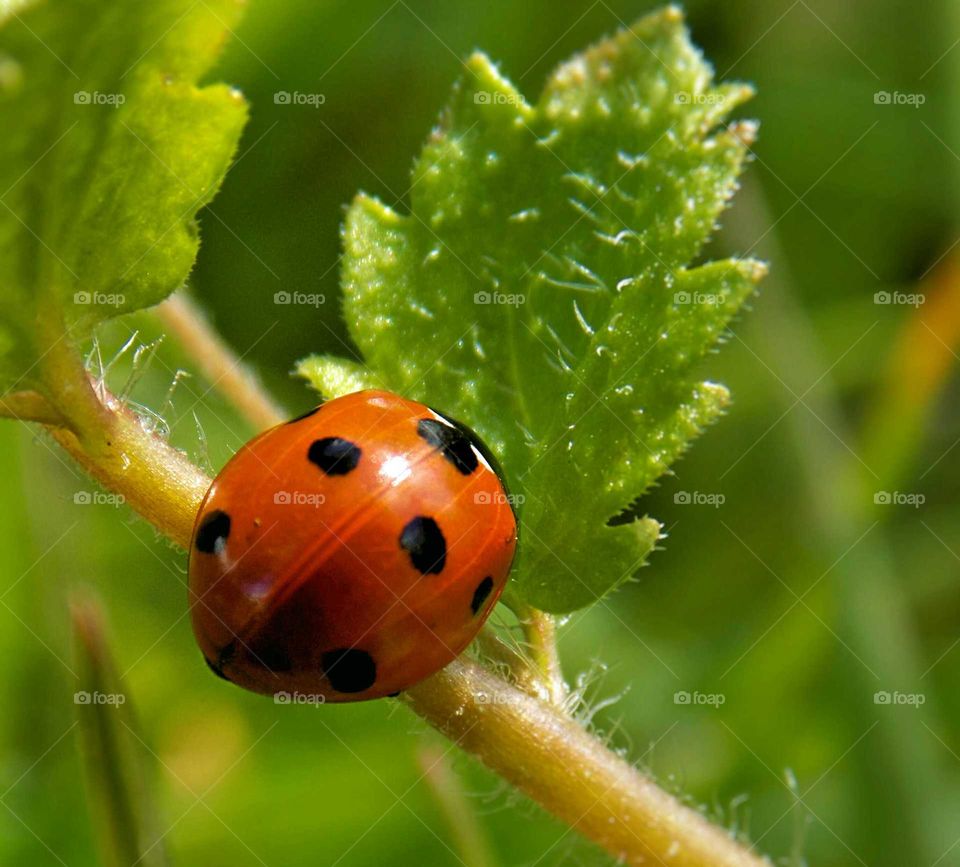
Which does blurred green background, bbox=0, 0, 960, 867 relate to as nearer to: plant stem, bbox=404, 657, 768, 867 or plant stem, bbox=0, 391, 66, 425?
plant stem, bbox=404, 657, 768, 867

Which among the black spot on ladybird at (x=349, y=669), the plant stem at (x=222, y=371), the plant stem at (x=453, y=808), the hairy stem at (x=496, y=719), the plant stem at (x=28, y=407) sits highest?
the hairy stem at (x=496, y=719)

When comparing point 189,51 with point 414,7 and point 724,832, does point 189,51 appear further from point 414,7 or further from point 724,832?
point 414,7

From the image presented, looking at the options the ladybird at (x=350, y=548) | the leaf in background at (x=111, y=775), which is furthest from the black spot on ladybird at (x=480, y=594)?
the leaf in background at (x=111, y=775)

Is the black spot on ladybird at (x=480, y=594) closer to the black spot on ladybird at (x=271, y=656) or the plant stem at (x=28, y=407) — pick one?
the black spot on ladybird at (x=271, y=656)

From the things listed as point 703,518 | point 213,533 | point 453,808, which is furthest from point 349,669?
point 703,518

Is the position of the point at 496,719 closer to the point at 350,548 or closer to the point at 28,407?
the point at 350,548

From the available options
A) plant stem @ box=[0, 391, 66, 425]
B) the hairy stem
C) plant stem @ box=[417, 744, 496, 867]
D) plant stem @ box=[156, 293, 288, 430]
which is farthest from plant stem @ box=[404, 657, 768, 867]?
plant stem @ box=[417, 744, 496, 867]

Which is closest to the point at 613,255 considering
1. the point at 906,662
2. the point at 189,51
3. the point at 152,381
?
the point at 189,51
